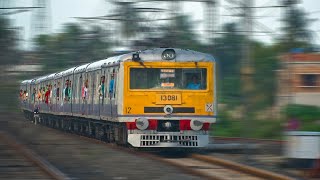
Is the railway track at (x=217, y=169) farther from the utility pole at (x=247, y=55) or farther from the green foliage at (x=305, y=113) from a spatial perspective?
the green foliage at (x=305, y=113)

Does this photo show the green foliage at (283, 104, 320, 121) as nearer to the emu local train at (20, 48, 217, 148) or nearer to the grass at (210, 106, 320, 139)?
the grass at (210, 106, 320, 139)

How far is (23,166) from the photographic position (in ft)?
48.6

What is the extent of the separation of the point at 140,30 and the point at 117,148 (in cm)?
1072

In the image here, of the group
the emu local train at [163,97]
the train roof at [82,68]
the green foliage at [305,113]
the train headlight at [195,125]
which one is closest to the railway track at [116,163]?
the emu local train at [163,97]

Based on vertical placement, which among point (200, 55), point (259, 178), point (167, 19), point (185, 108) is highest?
point (167, 19)

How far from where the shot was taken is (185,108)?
16.8 meters

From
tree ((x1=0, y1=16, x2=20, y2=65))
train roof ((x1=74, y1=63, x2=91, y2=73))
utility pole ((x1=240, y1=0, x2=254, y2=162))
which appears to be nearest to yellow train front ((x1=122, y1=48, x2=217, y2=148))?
utility pole ((x1=240, y1=0, x2=254, y2=162))

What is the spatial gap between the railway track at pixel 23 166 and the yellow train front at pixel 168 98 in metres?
2.35

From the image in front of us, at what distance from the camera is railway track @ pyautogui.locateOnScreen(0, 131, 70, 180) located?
12.8 metres

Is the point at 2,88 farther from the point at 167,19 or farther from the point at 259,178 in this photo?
the point at 167,19

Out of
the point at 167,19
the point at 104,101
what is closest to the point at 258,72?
the point at 167,19

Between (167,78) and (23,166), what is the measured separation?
157 inches

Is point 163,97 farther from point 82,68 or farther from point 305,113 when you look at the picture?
point 305,113

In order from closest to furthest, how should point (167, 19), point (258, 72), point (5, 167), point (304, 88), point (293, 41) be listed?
point (5, 167) → point (167, 19) → point (293, 41) → point (258, 72) → point (304, 88)
